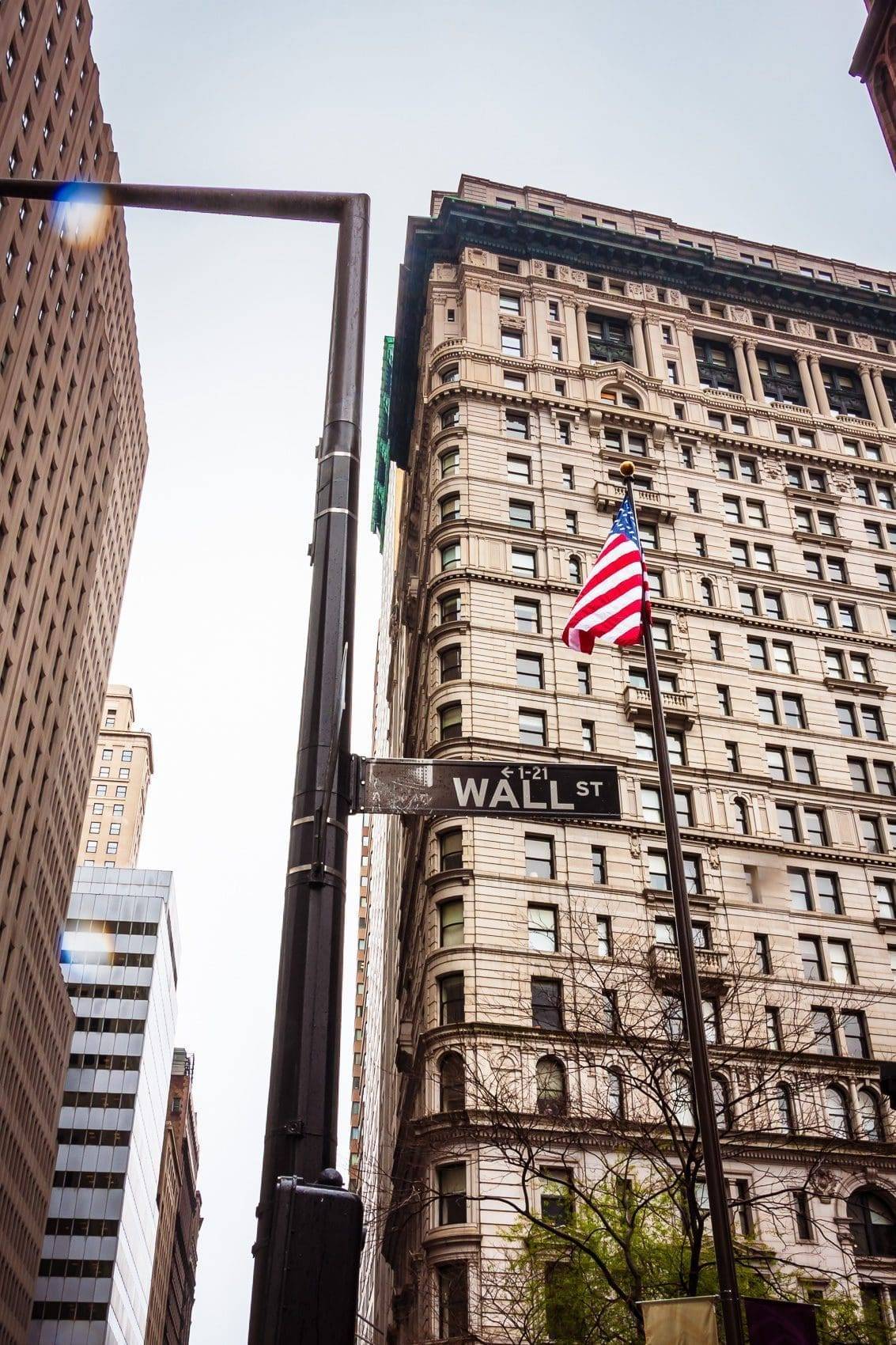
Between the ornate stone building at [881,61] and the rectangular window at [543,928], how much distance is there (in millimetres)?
35256

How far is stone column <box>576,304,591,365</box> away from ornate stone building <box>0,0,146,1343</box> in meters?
29.2

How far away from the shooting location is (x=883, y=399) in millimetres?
69250

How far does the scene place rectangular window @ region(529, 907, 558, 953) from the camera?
43.2m

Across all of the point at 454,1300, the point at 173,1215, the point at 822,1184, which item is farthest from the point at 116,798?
the point at 822,1184

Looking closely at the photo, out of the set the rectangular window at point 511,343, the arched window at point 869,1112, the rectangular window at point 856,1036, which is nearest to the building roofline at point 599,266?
the rectangular window at point 511,343

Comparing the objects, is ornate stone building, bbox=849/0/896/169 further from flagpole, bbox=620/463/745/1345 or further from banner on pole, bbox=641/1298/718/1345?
banner on pole, bbox=641/1298/718/1345

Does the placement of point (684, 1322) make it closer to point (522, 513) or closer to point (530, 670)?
point (530, 670)

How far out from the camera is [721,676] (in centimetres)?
5338

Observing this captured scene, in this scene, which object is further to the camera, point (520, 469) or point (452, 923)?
point (520, 469)

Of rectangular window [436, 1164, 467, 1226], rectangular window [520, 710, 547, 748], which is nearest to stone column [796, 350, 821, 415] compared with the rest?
rectangular window [520, 710, 547, 748]

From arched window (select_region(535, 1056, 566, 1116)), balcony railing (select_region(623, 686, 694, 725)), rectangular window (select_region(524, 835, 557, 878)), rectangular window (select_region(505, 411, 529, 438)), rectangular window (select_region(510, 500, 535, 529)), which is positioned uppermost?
rectangular window (select_region(505, 411, 529, 438))

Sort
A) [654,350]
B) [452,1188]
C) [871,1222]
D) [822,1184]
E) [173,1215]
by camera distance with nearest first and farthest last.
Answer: [822,1184] < [452,1188] < [871,1222] < [654,350] < [173,1215]

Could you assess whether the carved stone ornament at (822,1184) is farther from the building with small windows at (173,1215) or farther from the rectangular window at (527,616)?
the building with small windows at (173,1215)

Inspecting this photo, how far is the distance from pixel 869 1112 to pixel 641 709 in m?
17.0
